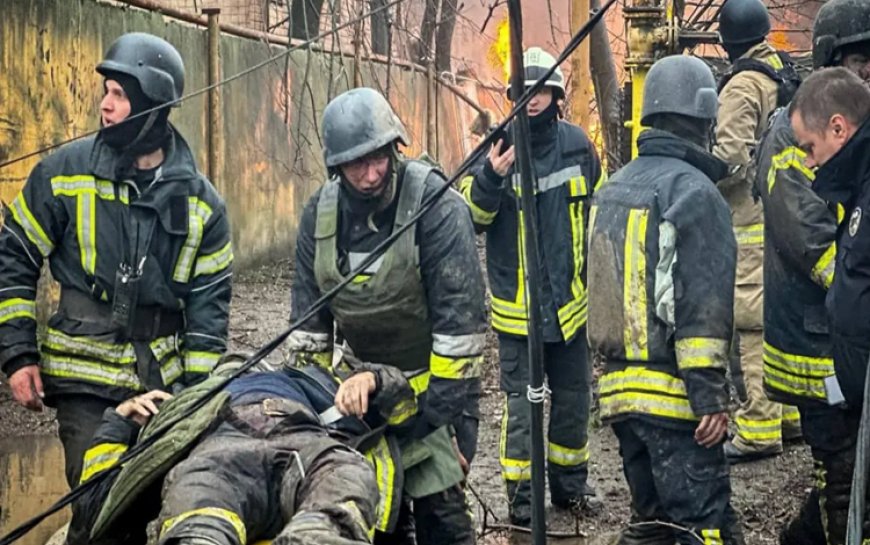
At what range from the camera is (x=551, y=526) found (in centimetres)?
638

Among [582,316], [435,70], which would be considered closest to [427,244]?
[582,316]

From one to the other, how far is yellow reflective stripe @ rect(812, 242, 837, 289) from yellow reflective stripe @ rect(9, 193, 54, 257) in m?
2.90

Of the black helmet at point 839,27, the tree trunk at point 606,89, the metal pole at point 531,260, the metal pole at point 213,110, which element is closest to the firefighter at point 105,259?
the metal pole at point 531,260

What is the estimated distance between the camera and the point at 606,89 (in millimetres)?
9906

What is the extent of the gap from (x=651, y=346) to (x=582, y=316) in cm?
163

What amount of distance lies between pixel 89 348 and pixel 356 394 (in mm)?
1058

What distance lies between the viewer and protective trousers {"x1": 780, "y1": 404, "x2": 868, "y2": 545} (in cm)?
498

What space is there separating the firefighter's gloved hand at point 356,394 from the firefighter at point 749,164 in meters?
2.90

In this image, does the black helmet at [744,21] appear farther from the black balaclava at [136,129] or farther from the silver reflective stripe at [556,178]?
the black balaclava at [136,129]

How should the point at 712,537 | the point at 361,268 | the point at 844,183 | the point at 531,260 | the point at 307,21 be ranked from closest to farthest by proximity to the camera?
the point at 531,260 → the point at 361,268 → the point at 844,183 → the point at 712,537 → the point at 307,21

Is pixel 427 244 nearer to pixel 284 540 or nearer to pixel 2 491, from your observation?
pixel 284 540

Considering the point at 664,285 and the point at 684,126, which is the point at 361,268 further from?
the point at 684,126

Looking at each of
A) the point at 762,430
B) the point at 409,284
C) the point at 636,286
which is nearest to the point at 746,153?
the point at 762,430

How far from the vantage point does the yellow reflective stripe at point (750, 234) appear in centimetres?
708
